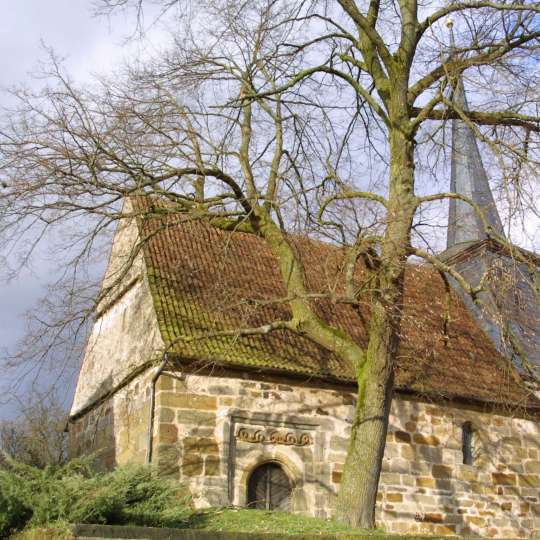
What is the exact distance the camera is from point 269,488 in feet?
39.1

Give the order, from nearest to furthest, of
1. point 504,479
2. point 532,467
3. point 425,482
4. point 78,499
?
1. point 78,499
2. point 425,482
3. point 504,479
4. point 532,467

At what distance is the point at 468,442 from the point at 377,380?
5.40m

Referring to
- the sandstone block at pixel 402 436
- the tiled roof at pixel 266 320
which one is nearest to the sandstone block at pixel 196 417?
the tiled roof at pixel 266 320

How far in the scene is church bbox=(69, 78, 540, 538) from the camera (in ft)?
37.4

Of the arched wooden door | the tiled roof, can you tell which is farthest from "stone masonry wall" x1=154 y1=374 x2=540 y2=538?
the tiled roof

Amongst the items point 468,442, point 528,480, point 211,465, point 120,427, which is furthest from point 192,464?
point 528,480

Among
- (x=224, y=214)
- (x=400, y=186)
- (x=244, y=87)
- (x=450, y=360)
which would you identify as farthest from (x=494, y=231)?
(x=450, y=360)

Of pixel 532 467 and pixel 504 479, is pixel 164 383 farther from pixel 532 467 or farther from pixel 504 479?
pixel 532 467

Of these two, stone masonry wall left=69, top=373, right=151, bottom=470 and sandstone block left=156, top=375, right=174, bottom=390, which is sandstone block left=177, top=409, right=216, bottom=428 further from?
stone masonry wall left=69, top=373, right=151, bottom=470

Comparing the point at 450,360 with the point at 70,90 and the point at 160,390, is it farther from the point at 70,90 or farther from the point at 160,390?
the point at 70,90

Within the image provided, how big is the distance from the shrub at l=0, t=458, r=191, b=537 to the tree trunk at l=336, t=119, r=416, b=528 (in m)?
2.85

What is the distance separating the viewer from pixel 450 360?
1478 centimetres

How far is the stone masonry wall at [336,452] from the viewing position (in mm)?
11375

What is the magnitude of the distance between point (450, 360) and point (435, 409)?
149 cm
